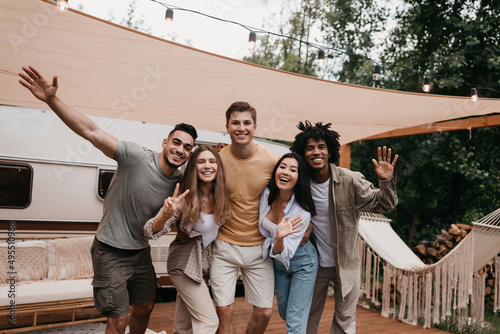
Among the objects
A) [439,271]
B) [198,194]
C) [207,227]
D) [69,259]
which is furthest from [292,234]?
[69,259]

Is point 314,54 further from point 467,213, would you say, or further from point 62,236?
point 62,236

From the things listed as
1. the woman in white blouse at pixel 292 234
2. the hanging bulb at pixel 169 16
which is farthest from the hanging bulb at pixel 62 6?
the woman in white blouse at pixel 292 234

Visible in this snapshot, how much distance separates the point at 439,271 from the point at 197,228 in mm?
3060

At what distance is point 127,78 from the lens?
3.22 meters

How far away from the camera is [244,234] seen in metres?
2.65

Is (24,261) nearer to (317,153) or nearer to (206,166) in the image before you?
(206,166)

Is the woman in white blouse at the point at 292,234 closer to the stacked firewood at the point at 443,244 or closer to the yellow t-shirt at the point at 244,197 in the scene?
the yellow t-shirt at the point at 244,197

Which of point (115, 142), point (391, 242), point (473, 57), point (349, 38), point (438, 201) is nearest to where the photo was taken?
point (115, 142)

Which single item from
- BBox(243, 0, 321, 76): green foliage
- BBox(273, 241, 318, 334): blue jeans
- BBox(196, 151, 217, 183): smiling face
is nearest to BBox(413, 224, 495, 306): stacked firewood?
BBox(273, 241, 318, 334): blue jeans

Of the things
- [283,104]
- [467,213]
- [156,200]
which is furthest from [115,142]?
[467,213]

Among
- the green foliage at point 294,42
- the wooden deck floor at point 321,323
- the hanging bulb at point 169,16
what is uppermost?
the green foliage at point 294,42

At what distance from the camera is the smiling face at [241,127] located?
268 cm

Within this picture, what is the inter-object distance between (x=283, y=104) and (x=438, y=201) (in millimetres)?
5354

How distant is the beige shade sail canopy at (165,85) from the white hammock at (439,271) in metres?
1.29
